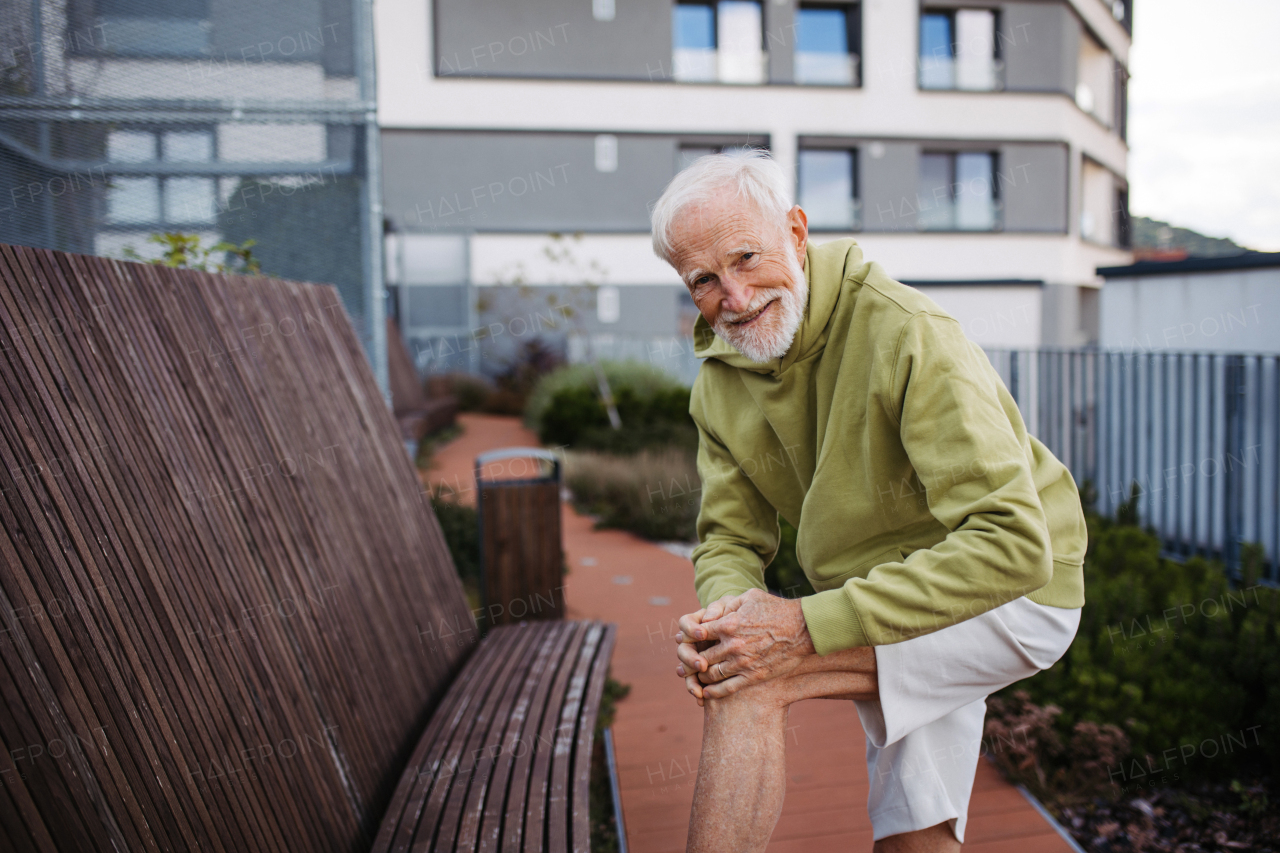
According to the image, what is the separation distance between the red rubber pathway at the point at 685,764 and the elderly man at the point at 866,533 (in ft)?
3.68

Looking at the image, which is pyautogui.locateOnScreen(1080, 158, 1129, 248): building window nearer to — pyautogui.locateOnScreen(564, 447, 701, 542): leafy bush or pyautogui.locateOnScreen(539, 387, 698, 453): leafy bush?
pyautogui.locateOnScreen(539, 387, 698, 453): leafy bush

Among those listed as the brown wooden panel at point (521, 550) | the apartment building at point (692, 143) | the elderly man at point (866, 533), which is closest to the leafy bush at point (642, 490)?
the brown wooden panel at point (521, 550)

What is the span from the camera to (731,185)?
6.53 ft

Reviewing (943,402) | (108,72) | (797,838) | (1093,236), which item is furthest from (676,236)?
(1093,236)

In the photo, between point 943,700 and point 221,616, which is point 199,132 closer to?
point 221,616

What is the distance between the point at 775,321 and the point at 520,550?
3374mm

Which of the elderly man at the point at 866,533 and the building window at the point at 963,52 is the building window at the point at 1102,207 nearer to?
the building window at the point at 963,52

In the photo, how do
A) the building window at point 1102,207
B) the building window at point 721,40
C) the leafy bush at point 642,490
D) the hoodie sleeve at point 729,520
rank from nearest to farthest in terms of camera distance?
1. the hoodie sleeve at point 729,520
2. the leafy bush at point 642,490
3. the building window at point 721,40
4. the building window at point 1102,207

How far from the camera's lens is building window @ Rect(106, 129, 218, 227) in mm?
4785

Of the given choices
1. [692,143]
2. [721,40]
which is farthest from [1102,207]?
[692,143]

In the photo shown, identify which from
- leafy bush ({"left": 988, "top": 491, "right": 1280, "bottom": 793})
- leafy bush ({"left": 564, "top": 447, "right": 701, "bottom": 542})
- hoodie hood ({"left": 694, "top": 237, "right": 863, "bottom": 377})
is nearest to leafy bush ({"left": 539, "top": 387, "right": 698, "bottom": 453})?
leafy bush ({"left": 564, "top": 447, "right": 701, "bottom": 542})

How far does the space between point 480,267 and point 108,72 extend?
1441cm

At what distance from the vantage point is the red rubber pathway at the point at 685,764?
9.96ft

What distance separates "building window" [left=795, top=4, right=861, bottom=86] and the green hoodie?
66.5 feet
